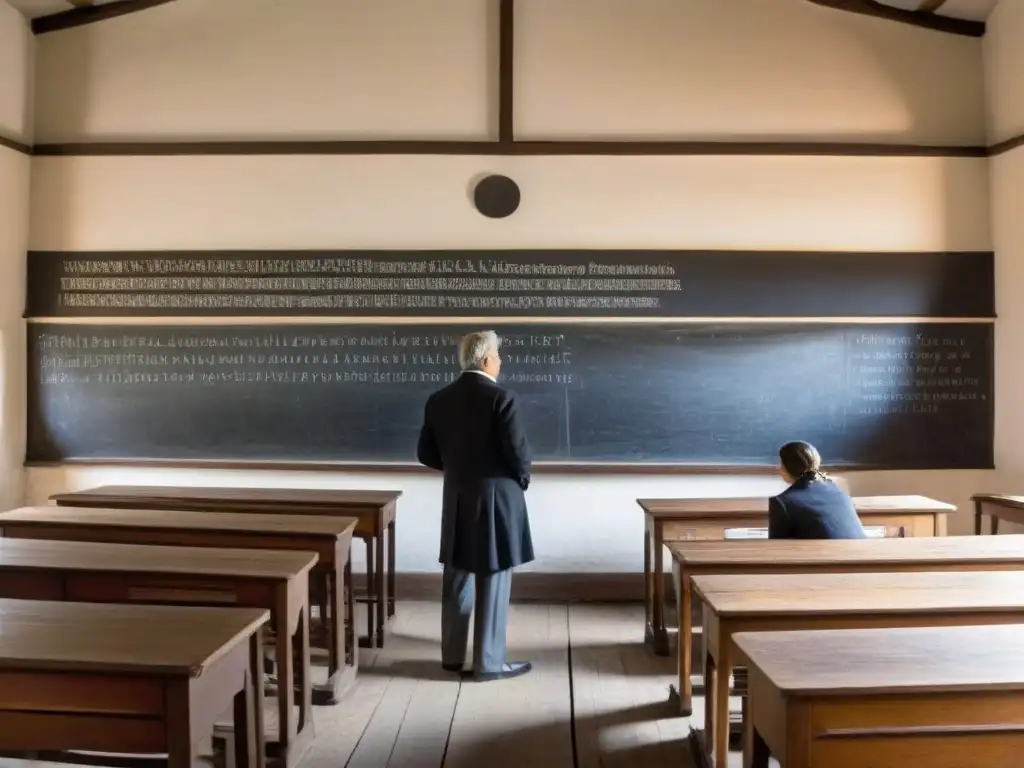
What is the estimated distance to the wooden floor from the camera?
107 inches

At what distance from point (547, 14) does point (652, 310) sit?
1776 mm

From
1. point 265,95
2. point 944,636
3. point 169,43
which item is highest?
point 169,43

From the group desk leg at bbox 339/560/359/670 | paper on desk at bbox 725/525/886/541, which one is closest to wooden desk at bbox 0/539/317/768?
desk leg at bbox 339/560/359/670

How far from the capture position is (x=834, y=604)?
2.17 metres

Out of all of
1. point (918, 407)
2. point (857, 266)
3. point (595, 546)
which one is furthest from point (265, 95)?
point (918, 407)

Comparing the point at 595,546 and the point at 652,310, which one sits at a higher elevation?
the point at 652,310

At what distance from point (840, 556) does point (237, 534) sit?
6.77ft

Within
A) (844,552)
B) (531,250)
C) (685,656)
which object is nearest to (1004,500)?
(844,552)

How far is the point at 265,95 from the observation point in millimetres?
4883

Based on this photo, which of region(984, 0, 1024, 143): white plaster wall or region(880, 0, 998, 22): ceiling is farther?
region(880, 0, 998, 22): ceiling

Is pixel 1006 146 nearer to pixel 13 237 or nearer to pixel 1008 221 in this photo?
pixel 1008 221

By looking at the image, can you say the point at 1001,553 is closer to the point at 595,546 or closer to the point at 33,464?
the point at 595,546

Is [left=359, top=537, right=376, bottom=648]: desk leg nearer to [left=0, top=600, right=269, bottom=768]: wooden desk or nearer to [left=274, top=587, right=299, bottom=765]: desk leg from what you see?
[left=274, top=587, right=299, bottom=765]: desk leg

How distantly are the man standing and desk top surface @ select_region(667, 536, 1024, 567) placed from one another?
0.65 metres
